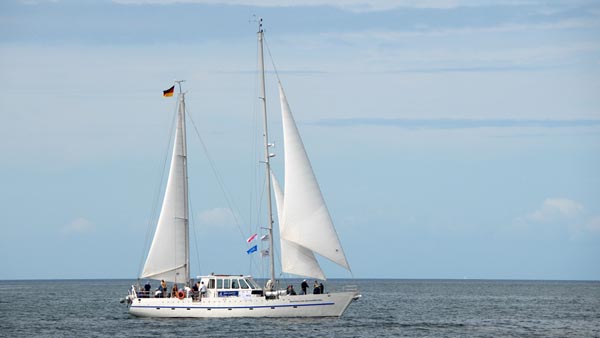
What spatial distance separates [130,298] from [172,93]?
13969 millimetres

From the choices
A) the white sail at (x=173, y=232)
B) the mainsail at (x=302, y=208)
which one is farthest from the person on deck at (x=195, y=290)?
the mainsail at (x=302, y=208)

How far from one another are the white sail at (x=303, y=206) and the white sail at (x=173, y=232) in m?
8.48

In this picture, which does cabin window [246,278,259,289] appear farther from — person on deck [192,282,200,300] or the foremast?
the foremast

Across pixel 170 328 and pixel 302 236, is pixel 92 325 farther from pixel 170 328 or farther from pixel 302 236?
pixel 302 236

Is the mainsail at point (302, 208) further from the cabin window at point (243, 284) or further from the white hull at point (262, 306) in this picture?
the cabin window at point (243, 284)

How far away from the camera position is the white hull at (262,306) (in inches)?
2391

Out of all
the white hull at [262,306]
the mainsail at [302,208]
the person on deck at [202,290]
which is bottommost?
the white hull at [262,306]

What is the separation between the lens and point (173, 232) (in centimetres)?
6638

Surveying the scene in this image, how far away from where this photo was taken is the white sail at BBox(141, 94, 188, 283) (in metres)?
66.3

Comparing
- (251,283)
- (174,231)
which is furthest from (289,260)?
(174,231)

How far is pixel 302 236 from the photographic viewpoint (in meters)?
61.3

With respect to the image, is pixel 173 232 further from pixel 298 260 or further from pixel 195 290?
pixel 298 260

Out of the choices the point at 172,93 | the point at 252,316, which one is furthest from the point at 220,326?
the point at 172,93

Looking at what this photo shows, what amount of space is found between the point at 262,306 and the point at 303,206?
6.52m
